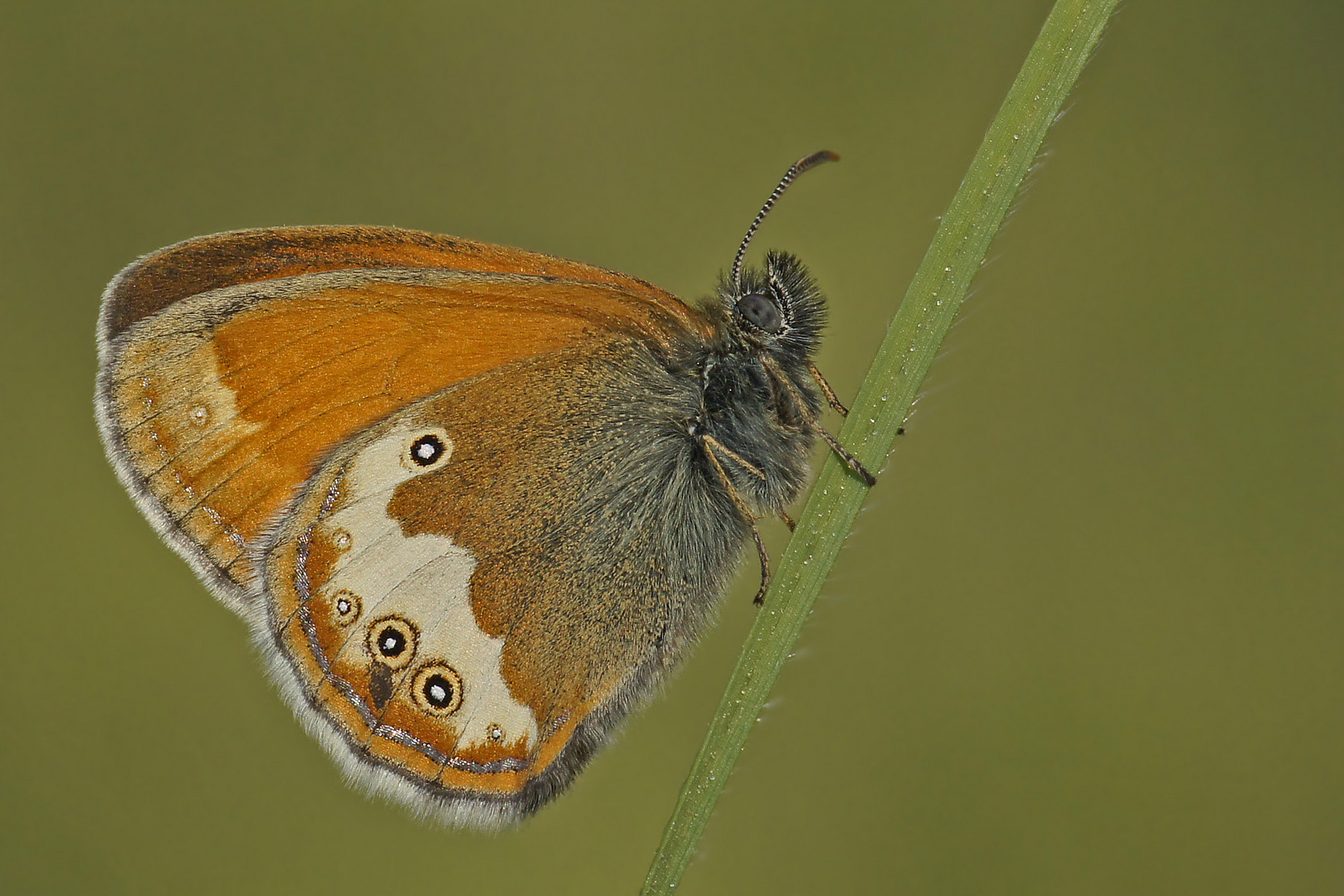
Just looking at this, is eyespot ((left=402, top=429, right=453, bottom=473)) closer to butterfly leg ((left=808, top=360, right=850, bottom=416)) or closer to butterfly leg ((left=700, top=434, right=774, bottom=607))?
butterfly leg ((left=700, top=434, right=774, bottom=607))

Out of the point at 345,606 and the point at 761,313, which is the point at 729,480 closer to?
the point at 761,313

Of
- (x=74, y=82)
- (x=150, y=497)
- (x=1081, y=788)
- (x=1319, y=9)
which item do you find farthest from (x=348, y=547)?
(x=1319, y=9)

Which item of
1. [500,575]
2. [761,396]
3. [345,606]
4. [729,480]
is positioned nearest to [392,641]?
[345,606]

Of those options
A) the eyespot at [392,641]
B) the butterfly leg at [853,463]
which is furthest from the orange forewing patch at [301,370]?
the butterfly leg at [853,463]

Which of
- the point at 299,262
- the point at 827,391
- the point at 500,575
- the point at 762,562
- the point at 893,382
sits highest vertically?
the point at 827,391

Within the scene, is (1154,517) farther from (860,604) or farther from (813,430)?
(813,430)

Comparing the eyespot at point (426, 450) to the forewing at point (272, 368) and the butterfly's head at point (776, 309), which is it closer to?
the forewing at point (272, 368)
